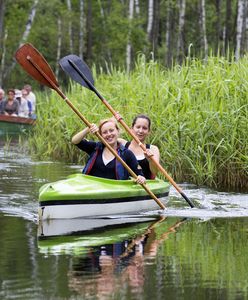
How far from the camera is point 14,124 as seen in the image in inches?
862

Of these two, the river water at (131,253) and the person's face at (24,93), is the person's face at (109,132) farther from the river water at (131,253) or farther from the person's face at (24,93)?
the person's face at (24,93)

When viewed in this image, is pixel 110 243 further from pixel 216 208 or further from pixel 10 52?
pixel 10 52

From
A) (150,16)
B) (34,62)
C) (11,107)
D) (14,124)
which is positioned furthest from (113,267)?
(150,16)

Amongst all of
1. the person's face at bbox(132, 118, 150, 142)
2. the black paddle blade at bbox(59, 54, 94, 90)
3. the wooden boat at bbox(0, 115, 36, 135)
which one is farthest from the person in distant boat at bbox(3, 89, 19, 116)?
the person's face at bbox(132, 118, 150, 142)

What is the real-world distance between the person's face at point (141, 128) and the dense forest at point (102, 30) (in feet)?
57.3

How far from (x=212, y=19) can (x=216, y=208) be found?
31396 mm

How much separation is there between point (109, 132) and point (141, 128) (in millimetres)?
865

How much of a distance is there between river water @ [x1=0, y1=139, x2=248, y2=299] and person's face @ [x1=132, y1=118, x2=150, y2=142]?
87cm

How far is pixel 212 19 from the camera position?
40.6 meters

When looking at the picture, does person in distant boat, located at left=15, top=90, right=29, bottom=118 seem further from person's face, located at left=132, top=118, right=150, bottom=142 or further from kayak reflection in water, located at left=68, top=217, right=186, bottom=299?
kayak reflection in water, located at left=68, top=217, right=186, bottom=299

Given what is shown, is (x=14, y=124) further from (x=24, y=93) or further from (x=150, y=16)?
(x=150, y=16)

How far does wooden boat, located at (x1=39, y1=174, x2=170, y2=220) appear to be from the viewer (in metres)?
8.52

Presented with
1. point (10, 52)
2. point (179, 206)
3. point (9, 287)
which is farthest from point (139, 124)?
point (10, 52)

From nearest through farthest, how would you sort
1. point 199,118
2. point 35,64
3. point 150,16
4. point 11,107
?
point 35,64 → point 199,118 → point 11,107 → point 150,16
